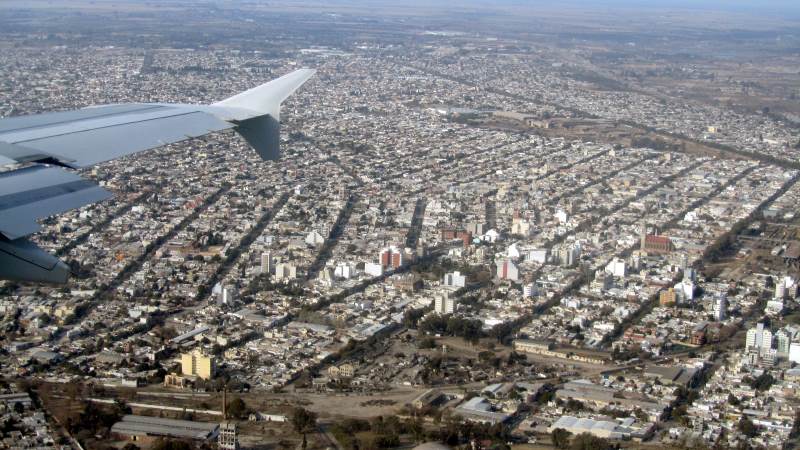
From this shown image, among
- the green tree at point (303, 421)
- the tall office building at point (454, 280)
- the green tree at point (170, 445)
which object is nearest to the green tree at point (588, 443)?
the green tree at point (303, 421)

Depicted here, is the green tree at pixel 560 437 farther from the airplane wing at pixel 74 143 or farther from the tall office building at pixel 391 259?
the tall office building at pixel 391 259

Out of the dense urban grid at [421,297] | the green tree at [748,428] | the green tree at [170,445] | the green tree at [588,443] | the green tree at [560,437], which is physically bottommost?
the dense urban grid at [421,297]

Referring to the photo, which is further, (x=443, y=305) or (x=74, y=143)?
(x=443, y=305)

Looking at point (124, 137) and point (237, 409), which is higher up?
point (124, 137)

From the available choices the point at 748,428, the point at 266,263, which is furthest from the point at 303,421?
the point at 266,263

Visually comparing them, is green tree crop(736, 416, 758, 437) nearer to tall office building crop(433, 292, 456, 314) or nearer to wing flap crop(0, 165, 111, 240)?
tall office building crop(433, 292, 456, 314)

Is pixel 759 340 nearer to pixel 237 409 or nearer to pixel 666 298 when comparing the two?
pixel 666 298

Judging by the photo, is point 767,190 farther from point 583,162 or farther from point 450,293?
point 450,293
